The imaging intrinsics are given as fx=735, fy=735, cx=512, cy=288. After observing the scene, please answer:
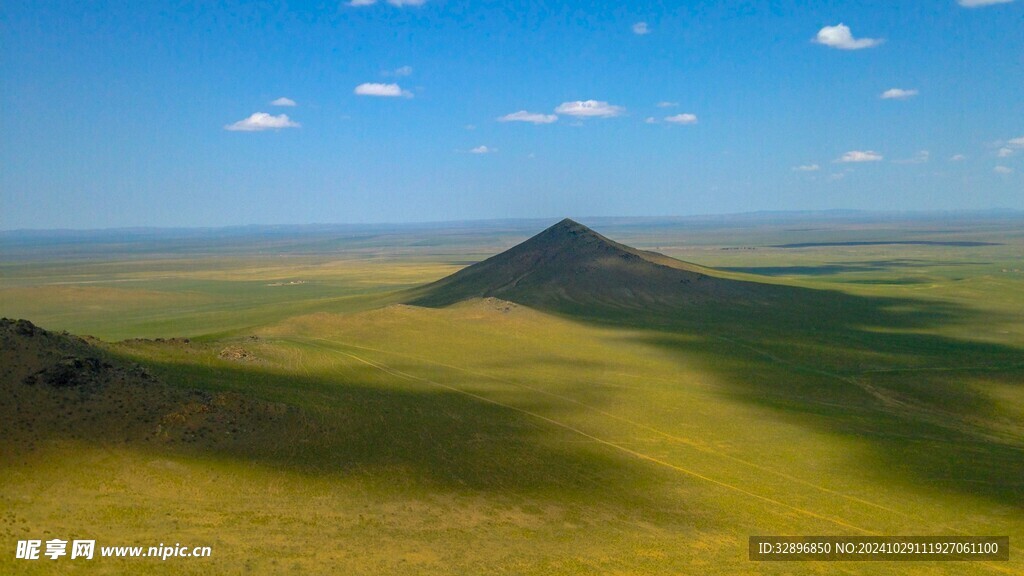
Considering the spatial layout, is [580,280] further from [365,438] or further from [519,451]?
[365,438]

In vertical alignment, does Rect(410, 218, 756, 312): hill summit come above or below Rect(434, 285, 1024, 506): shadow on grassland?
above

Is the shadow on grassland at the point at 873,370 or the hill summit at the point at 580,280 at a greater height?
the hill summit at the point at 580,280

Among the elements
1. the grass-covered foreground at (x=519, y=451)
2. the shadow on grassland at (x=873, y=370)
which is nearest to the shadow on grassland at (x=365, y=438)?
the grass-covered foreground at (x=519, y=451)

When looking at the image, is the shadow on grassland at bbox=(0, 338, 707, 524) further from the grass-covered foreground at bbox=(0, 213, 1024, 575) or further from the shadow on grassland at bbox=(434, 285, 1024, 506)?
the shadow on grassland at bbox=(434, 285, 1024, 506)

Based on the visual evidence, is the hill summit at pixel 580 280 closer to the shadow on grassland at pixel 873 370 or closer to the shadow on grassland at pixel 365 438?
the shadow on grassland at pixel 873 370

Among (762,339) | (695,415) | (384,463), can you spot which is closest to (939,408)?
(695,415)

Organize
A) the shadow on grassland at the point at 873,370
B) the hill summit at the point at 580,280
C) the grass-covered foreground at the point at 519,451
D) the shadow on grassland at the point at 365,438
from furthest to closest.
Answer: the hill summit at the point at 580,280 → the shadow on grassland at the point at 873,370 → the shadow on grassland at the point at 365,438 → the grass-covered foreground at the point at 519,451

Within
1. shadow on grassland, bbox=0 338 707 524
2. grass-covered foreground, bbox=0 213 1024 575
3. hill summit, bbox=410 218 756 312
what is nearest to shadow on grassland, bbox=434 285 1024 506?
grass-covered foreground, bbox=0 213 1024 575

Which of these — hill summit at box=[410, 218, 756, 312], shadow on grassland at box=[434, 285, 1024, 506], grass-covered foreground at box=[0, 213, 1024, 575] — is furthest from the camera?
hill summit at box=[410, 218, 756, 312]
